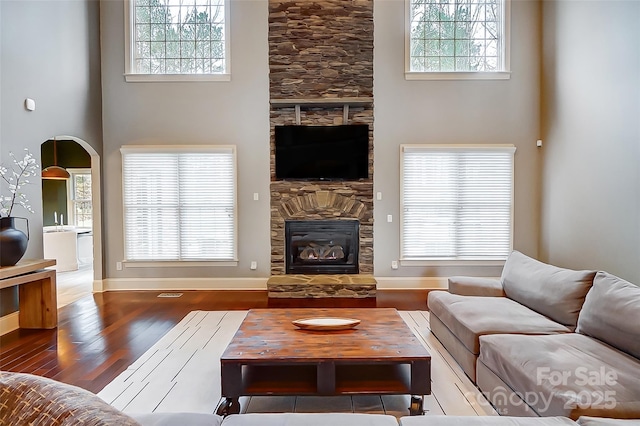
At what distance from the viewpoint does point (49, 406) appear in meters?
1.05

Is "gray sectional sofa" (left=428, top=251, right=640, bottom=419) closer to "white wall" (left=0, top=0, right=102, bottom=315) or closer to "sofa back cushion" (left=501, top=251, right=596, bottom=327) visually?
"sofa back cushion" (left=501, top=251, right=596, bottom=327)

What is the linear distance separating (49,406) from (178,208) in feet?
17.7

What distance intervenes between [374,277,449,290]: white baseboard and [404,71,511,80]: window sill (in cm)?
309

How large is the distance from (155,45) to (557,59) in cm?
599

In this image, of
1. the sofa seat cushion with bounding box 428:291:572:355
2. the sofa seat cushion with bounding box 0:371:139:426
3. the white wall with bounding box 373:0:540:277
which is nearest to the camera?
the sofa seat cushion with bounding box 0:371:139:426

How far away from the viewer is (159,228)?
6.20m

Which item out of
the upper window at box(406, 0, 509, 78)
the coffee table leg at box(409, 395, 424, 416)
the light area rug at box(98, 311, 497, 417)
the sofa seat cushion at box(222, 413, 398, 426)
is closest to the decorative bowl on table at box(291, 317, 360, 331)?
the light area rug at box(98, 311, 497, 417)

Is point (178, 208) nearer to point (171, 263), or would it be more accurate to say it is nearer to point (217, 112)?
point (171, 263)

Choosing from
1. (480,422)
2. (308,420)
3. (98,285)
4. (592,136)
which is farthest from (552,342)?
(98,285)

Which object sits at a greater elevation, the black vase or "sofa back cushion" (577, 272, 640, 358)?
the black vase

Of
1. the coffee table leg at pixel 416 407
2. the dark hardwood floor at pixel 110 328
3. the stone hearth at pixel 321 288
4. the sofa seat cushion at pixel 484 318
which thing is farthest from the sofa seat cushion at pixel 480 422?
the stone hearth at pixel 321 288

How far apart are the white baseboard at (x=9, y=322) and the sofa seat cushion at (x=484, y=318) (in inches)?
175

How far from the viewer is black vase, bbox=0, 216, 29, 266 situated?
3.92 metres

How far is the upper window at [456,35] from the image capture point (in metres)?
6.17
